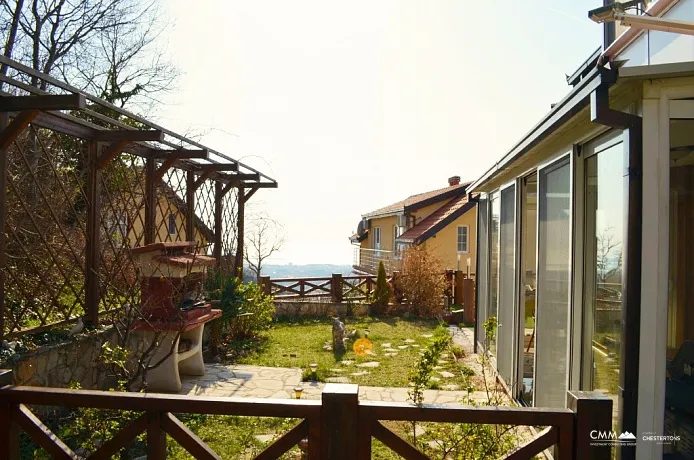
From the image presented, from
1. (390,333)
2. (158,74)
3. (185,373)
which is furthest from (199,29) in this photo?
(158,74)

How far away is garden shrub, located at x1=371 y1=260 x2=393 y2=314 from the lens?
43.3 ft

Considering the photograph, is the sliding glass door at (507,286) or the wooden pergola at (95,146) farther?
the sliding glass door at (507,286)

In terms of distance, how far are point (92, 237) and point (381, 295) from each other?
27.5 feet

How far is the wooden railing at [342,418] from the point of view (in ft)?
7.43

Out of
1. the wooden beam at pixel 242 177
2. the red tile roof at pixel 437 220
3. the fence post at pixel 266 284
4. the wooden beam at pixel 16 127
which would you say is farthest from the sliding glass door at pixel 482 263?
the red tile roof at pixel 437 220

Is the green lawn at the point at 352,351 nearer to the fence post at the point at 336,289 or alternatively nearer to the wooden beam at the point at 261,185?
the fence post at the point at 336,289

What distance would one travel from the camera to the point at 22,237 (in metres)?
6.61

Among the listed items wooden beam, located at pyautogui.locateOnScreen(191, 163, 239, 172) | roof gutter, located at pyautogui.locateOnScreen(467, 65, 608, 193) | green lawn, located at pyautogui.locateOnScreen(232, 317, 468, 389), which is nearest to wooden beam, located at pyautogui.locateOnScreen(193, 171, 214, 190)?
wooden beam, located at pyautogui.locateOnScreen(191, 163, 239, 172)

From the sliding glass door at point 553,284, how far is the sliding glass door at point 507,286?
3.80 ft

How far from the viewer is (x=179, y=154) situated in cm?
755

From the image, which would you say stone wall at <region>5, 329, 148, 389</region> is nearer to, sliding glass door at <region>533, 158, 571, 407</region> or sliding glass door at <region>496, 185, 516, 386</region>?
sliding glass door at <region>533, 158, 571, 407</region>

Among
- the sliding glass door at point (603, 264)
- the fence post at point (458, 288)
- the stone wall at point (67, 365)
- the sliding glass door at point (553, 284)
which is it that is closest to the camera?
the sliding glass door at point (603, 264)

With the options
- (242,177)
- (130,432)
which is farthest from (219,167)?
(130,432)

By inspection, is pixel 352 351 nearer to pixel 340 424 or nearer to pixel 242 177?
pixel 242 177
